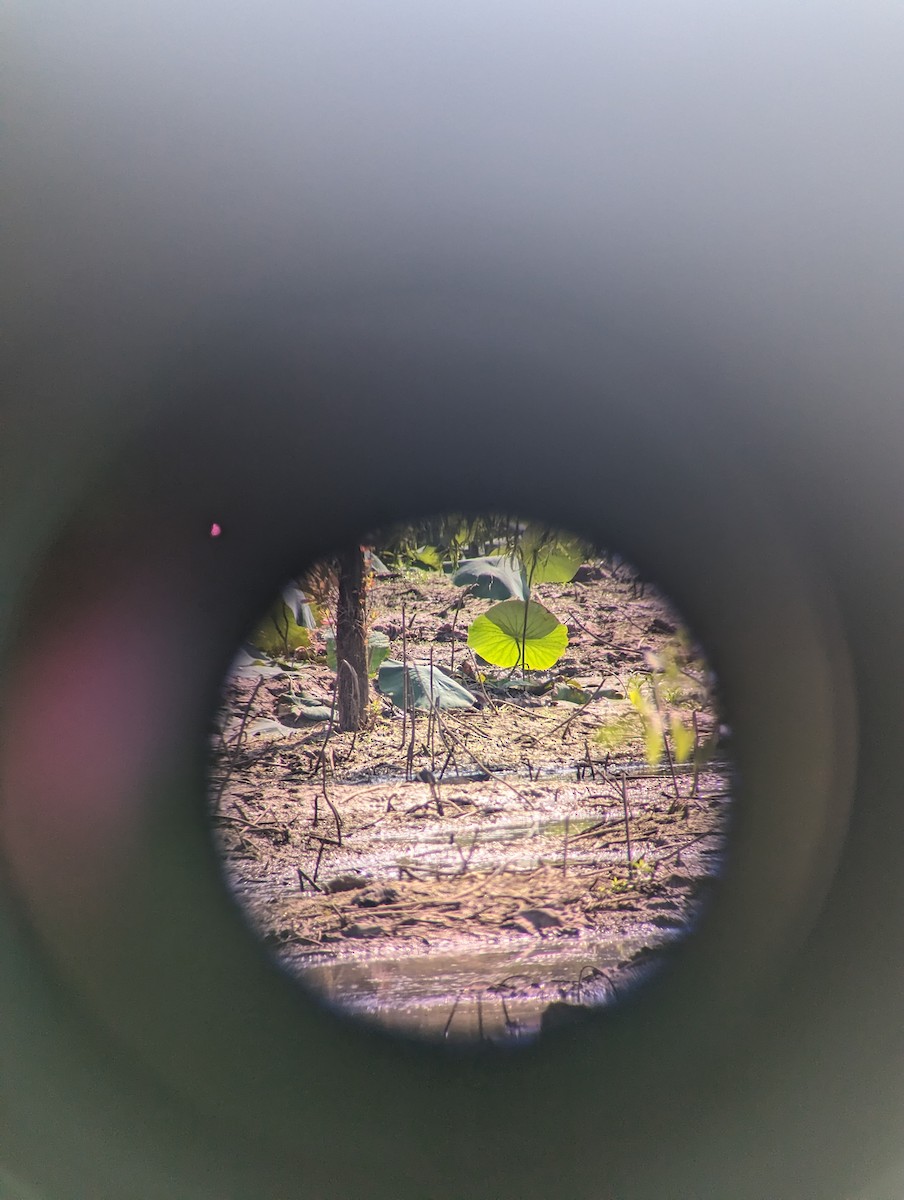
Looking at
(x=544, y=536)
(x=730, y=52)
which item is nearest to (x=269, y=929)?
(x=544, y=536)

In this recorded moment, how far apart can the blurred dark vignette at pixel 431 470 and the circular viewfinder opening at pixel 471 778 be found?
5cm

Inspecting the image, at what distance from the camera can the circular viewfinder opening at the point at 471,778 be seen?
3.33 ft

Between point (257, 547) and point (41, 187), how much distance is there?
467mm

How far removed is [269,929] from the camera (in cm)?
100

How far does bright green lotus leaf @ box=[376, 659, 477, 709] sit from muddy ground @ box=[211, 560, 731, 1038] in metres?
0.02

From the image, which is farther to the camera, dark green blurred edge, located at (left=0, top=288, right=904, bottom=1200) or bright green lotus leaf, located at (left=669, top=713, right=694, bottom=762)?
bright green lotus leaf, located at (left=669, top=713, right=694, bottom=762)

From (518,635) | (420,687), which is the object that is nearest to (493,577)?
(518,635)

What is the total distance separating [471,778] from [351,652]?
27 centimetres

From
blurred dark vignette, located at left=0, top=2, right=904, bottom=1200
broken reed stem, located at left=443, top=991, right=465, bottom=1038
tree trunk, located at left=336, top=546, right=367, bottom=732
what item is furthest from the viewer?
tree trunk, located at left=336, top=546, right=367, bottom=732

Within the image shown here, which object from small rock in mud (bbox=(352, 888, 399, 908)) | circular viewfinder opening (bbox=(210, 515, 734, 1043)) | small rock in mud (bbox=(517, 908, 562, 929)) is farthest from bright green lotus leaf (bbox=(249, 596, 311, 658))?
small rock in mud (bbox=(517, 908, 562, 929))

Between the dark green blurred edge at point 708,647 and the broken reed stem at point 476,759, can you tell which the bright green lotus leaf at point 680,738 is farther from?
the broken reed stem at point 476,759

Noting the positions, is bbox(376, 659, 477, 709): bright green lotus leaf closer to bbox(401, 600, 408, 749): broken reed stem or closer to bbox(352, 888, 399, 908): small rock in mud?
bbox(401, 600, 408, 749): broken reed stem

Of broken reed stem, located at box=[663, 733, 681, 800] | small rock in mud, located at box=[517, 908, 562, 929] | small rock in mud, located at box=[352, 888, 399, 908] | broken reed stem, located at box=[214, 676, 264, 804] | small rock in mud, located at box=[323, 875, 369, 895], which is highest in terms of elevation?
broken reed stem, located at box=[214, 676, 264, 804]

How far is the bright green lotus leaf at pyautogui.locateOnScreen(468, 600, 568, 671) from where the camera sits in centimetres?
112
